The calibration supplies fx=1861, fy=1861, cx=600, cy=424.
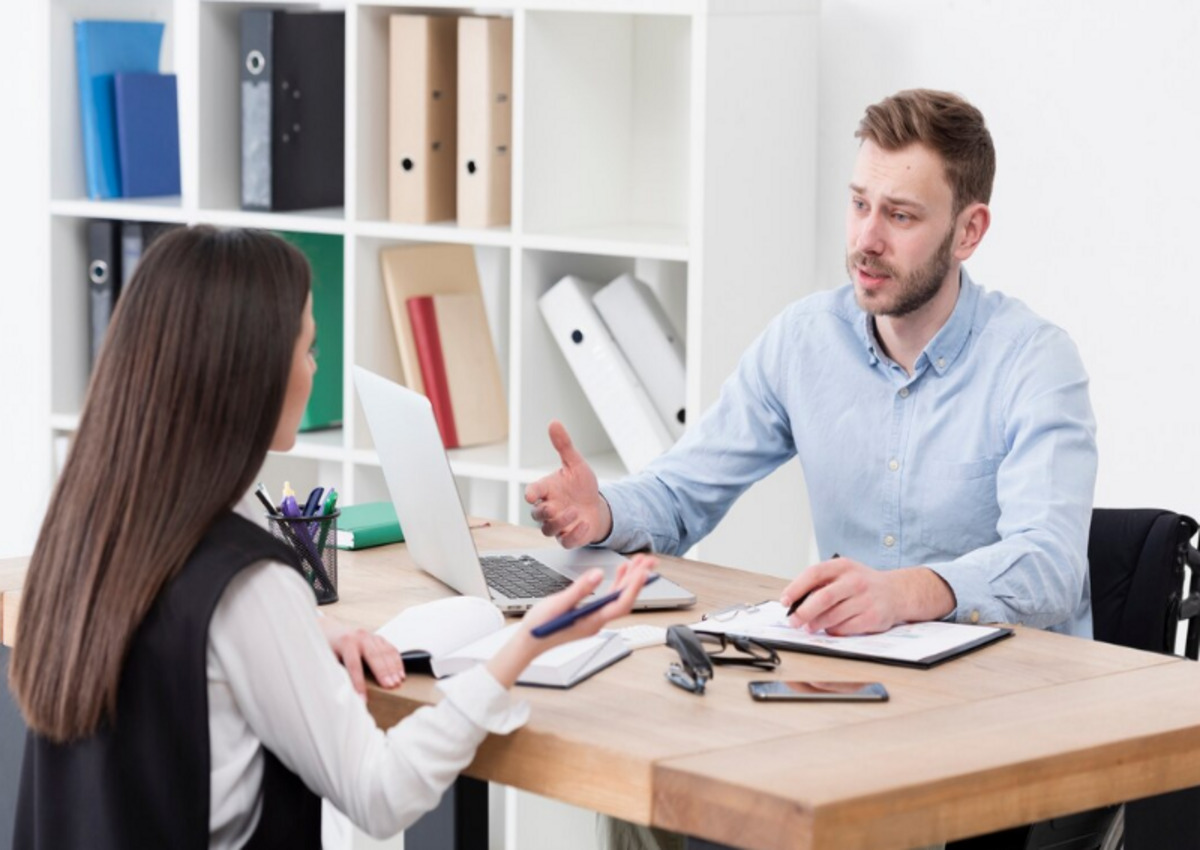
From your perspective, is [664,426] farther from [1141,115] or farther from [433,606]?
[433,606]

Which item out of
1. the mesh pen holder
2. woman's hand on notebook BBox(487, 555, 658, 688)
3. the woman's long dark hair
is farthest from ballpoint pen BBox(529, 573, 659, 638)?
the mesh pen holder

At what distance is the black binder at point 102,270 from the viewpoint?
3750 mm

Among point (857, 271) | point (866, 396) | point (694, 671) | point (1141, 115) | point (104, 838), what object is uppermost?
point (1141, 115)

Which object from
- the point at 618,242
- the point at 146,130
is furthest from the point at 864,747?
the point at 146,130

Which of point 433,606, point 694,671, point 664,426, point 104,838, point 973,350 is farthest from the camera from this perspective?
point 664,426

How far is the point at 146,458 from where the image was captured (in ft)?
5.38

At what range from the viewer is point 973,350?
7.85 ft

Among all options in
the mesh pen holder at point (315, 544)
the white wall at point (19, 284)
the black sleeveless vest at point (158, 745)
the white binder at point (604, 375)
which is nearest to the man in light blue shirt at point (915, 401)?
the mesh pen holder at point (315, 544)

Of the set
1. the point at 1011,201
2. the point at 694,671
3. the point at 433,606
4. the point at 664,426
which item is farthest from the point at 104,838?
the point at 1011,201

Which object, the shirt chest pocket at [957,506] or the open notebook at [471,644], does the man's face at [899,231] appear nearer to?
the shirt chest pocket at [957,506]

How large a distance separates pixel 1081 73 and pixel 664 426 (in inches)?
36.2

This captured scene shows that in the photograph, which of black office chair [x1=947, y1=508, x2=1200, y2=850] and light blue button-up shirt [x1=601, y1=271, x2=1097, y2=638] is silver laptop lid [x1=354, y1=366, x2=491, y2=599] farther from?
black office chair [x1=947, y1=508, x2=1200, y2=850]

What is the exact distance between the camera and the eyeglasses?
70.2 inches

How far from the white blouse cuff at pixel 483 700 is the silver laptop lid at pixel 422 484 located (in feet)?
1.36
